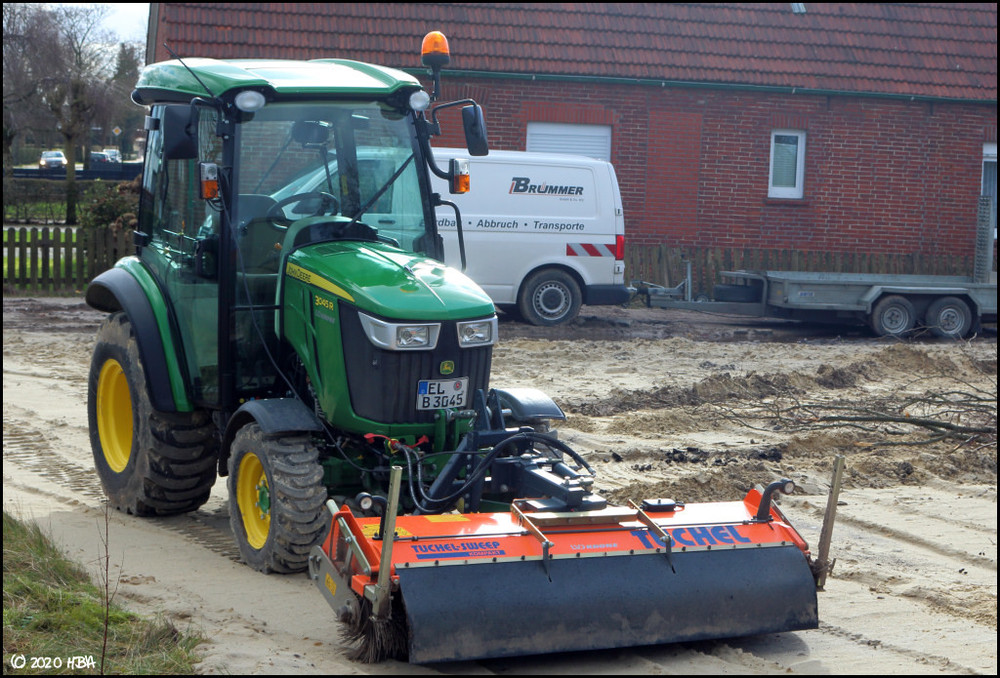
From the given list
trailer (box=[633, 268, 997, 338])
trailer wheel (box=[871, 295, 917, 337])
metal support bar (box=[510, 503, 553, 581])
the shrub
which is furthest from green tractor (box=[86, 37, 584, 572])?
the shrub

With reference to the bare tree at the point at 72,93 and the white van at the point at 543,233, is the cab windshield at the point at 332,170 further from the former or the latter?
the bare tree at the point at 72,93

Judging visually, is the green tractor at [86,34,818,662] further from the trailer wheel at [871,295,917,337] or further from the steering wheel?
the trailer wheel at [871,295,917,337]

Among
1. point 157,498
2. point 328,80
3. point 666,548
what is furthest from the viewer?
point 157,498

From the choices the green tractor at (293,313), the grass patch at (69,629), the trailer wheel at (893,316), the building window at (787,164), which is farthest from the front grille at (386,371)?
the building window at (787,164)

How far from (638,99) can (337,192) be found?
14.6 meters

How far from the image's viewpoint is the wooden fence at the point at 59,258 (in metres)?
18.3

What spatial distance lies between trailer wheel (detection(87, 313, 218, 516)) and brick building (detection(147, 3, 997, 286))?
12.4 metres

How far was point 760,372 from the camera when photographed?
1227 centimetres

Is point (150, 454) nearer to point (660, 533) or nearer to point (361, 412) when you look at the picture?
point (361, 412)

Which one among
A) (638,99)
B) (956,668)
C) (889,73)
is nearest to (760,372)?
(956,668)

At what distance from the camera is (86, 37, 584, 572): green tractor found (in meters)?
5.60

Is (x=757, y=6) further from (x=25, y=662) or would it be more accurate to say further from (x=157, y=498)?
(x=25, y=662)

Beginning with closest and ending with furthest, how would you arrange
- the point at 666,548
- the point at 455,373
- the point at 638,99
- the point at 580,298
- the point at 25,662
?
the point at 25,662 → the point at 666,548 → the point at 455,373 → the point at 580,298 → the point at 638,99

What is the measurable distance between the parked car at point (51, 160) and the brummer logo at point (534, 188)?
A: 118 feet
